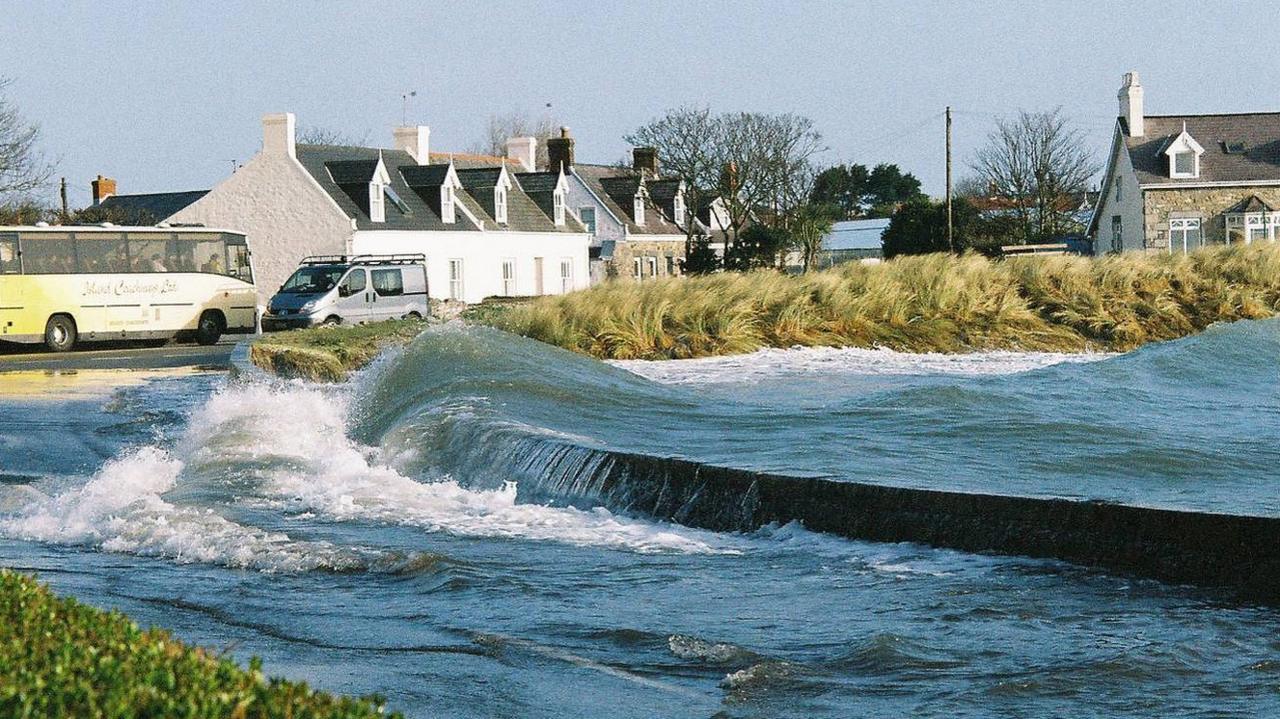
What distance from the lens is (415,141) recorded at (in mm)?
62906

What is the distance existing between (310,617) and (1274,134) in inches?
2465

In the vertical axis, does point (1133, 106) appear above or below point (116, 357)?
above

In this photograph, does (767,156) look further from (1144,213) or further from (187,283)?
(187,283)

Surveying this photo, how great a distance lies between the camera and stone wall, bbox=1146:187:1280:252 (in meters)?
61.7

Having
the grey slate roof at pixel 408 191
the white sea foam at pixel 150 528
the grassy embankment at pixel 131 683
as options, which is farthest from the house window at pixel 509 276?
the grassy embankment at pixel 131 683

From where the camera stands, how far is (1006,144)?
8194 centimetres

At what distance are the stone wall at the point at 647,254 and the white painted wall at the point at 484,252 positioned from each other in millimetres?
3027

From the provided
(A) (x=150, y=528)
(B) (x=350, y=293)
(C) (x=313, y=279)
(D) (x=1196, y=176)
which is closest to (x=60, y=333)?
(C) (x=313, y=279)

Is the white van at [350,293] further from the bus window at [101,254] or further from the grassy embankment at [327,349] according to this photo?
the grassy embankment at [327,349]

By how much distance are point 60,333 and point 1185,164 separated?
Result: 44600 millimetres

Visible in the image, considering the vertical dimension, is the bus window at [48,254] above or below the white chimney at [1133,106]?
below

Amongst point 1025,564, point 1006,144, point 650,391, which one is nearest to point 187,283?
point 650,391

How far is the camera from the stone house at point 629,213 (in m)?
69.9

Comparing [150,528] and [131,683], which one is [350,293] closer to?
[150,528]
